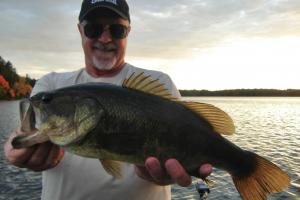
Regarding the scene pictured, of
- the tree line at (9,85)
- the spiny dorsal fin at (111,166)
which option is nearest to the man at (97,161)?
the spiny dorsal fin at (111,166)

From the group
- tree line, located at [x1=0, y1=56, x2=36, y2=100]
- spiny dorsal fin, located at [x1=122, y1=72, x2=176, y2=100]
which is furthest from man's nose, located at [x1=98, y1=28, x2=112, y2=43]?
tree line, located at [x1=0, y1=56, x2=36, y2=100]

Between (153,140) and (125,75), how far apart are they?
5.93ft

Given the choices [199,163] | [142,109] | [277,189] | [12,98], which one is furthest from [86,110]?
[12,98]

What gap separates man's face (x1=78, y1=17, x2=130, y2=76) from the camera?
15.6 ft

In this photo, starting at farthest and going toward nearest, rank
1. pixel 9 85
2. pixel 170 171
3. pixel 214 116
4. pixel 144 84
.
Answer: pixel 9 85 → pixel 214 116 → pixel 144 84 → pixel 170 171

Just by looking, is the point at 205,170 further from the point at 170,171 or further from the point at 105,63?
the point at 105,63

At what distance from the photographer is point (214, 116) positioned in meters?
3.58

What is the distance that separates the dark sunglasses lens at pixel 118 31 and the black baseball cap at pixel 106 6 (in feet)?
0.63

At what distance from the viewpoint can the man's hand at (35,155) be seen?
11.3ft

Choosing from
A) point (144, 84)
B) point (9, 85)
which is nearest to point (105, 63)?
point (144, 84)

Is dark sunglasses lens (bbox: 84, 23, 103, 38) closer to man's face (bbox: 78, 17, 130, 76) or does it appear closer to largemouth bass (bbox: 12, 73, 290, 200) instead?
man's face (bbox: 78, 17, 130, 76)

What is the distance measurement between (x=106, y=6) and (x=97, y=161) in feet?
6.50

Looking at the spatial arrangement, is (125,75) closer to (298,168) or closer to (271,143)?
(298,168)

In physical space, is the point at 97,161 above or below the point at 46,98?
below
